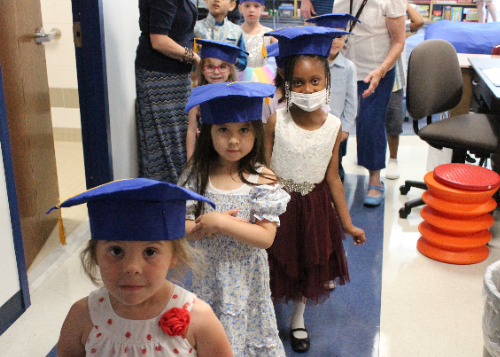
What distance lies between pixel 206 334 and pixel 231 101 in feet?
2.04

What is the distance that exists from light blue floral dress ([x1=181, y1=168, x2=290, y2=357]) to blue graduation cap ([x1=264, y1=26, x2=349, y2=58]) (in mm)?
555

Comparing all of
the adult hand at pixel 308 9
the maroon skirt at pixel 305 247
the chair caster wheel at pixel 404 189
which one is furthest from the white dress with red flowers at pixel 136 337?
the adult hand at pixel 308 9

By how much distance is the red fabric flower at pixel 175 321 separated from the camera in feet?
3.13

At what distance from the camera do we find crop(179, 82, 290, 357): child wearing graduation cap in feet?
4.41

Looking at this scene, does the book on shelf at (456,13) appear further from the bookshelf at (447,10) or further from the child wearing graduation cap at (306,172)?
the child wearing graduation cap at (306,172)

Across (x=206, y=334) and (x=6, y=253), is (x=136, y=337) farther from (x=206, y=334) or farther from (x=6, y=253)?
(x=6, y=253)

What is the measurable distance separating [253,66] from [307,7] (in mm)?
769

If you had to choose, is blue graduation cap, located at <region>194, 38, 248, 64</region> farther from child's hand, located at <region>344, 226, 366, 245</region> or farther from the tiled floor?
the tiled floor

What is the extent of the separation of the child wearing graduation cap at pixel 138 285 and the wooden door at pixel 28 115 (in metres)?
1.64

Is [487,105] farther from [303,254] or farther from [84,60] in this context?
[84,60]

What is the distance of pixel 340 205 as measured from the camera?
6.12ft

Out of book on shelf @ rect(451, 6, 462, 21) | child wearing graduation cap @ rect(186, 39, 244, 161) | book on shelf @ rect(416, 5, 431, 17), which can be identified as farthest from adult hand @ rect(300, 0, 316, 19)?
book on shelf @ rect(451, 6, 462, 21)

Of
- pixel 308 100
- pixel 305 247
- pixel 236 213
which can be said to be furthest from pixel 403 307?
pixel 236 213

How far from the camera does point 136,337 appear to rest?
98cm
